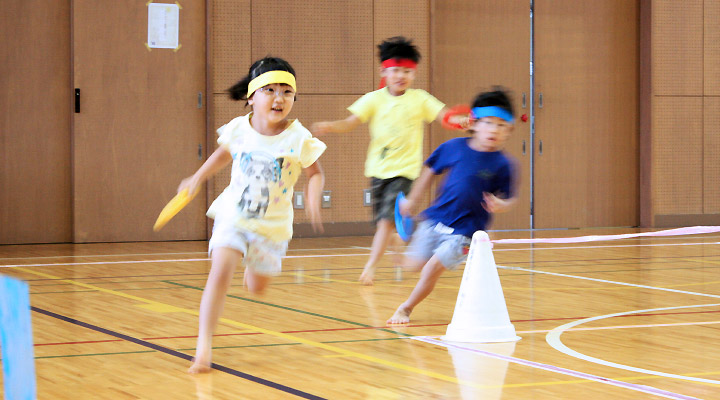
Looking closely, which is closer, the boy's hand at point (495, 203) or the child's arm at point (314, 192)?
the child's arm at point (314, 192)

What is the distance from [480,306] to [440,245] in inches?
20.3

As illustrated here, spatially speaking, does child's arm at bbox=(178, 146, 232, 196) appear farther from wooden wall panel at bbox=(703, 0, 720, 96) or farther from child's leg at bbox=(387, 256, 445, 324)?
wooden wall panel at bbox=(703, 0, 720, 96)

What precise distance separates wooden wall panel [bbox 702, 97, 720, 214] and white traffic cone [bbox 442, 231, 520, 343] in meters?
8.38

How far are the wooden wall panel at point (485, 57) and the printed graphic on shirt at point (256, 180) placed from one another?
271 inches

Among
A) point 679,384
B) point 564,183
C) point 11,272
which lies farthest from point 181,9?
point 679,384

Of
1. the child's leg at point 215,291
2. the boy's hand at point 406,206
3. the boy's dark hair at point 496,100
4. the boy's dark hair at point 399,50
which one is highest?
the boy's dark hair at point 399,50

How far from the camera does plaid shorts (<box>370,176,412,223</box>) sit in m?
6.25

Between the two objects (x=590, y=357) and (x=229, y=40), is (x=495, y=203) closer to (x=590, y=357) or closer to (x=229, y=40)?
(x=590, y=357)

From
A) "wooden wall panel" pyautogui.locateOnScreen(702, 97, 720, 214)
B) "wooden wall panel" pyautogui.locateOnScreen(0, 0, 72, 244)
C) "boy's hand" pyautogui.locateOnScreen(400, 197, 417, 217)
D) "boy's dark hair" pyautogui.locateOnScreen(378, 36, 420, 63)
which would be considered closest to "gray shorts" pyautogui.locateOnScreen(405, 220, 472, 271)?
"boy's hand" pyautogui.locateOnScreen(400, 197, 417, 217)

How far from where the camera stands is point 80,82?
9492mm

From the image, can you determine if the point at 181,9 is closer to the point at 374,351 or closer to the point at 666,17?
the point at 666,17

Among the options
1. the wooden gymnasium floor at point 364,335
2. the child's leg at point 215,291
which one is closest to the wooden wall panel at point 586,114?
the wooden gymnasium floor at point 364,335

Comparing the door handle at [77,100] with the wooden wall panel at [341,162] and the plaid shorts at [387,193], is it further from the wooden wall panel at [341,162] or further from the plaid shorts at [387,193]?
the plaid shorts at [387,193]

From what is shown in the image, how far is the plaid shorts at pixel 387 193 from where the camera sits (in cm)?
625
